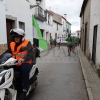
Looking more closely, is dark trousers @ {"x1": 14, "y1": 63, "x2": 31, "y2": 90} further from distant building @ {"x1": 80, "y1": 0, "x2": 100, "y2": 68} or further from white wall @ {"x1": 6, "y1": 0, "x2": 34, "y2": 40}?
white wall @ {"x1": 6, "y1": 0, "x2": 34, "y2": 40}

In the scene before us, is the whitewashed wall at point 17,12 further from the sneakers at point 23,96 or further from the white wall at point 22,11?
the sneakers at point 23,96

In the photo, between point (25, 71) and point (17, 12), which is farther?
point (17, 12)

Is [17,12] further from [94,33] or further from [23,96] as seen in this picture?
[23,96]

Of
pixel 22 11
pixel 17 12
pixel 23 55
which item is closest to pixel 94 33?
pixel 23 55

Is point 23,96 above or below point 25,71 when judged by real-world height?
below

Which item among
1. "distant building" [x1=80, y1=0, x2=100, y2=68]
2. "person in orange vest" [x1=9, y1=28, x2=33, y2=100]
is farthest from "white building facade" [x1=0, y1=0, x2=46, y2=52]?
"distant building" [x1=80, y1=0, x2=100, y2=68]

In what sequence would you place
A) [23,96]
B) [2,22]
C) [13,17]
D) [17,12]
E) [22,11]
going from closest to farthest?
1. [23,96]
2. [2,22]
3. [13,17]
4. [17,12]
5. [22,11]

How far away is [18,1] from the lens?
8.89 m

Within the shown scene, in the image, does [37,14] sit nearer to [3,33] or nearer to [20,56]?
[3,33]

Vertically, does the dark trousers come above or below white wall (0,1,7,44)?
below

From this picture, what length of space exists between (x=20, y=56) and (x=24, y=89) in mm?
801

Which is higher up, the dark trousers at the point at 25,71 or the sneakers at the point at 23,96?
the dark trousers at the point at 25,71

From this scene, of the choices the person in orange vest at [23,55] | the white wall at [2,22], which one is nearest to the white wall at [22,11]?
the white wall at [2,22]

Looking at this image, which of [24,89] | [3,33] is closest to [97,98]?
[24,89]
